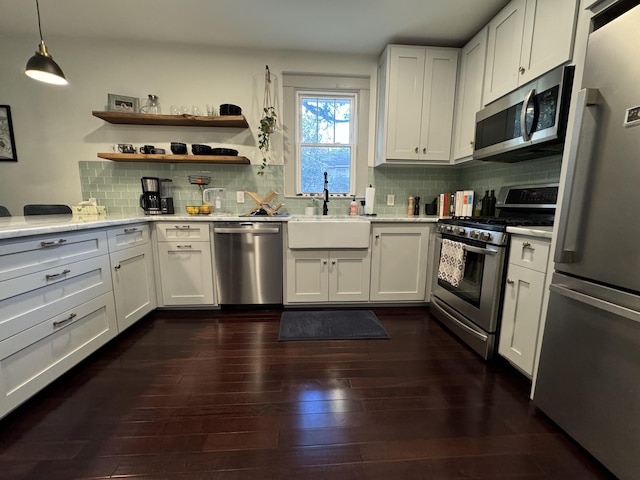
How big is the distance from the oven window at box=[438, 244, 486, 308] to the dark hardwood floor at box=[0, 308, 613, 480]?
1.32 feet

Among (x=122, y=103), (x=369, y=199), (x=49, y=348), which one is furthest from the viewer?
(x=369, y=199)

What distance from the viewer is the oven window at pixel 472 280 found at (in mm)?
1883

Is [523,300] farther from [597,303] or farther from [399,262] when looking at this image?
[399,262]

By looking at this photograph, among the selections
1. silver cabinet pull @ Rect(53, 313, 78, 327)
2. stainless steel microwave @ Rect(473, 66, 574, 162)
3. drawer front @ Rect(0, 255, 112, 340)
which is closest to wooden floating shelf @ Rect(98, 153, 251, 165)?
drawer front @ Rect(0, 255, 112, 340)

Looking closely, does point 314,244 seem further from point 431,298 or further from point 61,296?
point 61,296

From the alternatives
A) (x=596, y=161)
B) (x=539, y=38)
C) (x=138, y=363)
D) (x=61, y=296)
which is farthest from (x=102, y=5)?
(x=596, y=161)

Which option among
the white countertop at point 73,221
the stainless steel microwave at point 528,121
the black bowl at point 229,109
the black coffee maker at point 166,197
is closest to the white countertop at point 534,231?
the stainless steel microwave at point 528,121

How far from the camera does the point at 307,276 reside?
2555mm

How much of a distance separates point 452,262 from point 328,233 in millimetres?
1069

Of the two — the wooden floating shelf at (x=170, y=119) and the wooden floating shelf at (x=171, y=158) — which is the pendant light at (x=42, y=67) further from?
the wooden floating shelf at (x=171, y=158)

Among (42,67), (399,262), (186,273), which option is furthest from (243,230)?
(42,67)

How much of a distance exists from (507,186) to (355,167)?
1.50 meters

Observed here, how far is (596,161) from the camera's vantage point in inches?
42.3

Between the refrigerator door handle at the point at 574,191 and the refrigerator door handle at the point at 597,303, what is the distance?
0.14 m
